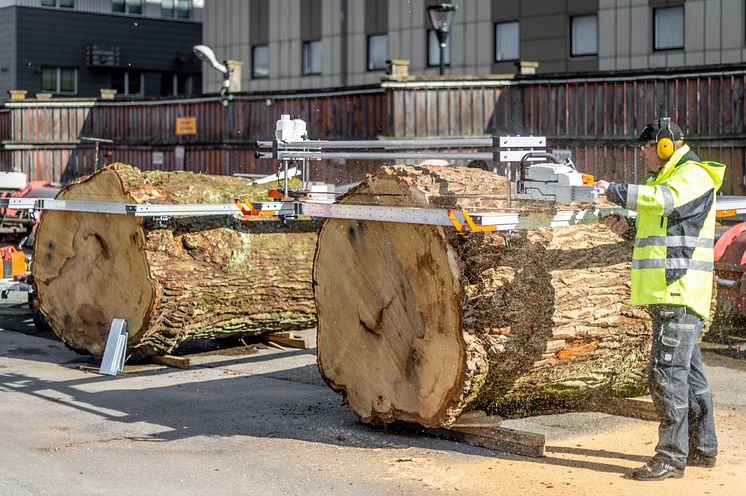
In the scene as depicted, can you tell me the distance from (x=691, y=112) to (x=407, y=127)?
19.7 feet

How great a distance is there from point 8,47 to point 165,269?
4050 cm

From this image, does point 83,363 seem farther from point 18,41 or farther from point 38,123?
point 18,41

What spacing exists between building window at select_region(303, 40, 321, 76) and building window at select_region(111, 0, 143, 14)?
61.3 ft

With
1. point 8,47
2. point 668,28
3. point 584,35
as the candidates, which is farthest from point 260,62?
point 8,47

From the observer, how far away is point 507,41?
100 ft

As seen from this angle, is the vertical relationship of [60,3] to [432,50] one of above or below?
above

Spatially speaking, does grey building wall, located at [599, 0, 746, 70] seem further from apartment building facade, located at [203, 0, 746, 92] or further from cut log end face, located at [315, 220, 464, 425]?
cut log end face, located at [315, 220, 464, 425]

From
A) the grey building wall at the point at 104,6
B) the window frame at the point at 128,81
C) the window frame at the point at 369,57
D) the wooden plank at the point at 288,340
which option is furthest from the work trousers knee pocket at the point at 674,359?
the window frame at the point at 128,81

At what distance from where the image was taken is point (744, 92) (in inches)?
850

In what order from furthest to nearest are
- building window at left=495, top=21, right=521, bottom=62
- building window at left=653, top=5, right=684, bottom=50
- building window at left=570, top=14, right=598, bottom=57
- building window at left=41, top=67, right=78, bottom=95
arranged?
building window at left=41, top=67, right=78, bottom=95
building window at left=495, top=21, right=521, bottom=62
building window at left=570, top=14, right=598, bottom=57
building window at left=653, top=5, right=684, bottom=50

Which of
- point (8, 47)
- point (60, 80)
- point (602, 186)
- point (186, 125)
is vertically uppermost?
point (8, 47)

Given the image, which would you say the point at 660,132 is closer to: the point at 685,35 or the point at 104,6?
the point at 685,35

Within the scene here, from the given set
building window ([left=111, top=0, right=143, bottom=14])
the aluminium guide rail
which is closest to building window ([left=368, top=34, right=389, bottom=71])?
building window ([left=111, top=0, right=143, bottom=14])

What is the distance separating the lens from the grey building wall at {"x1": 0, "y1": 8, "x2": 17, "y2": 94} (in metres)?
48.2
